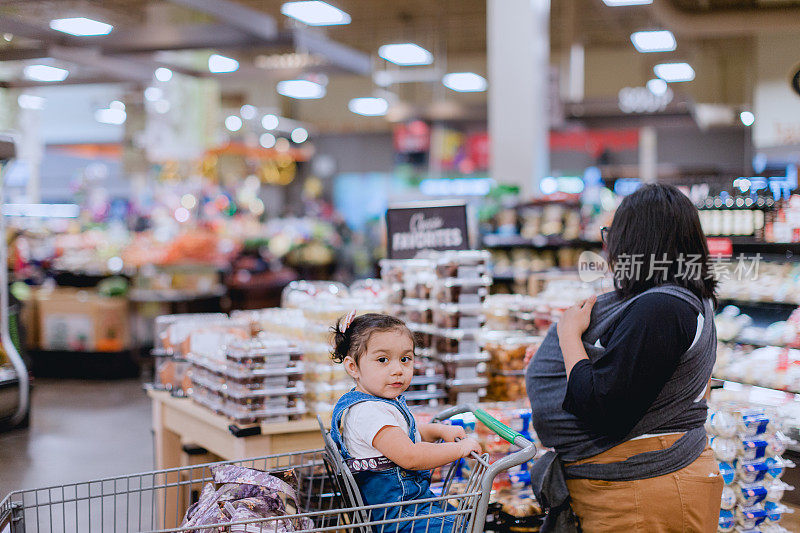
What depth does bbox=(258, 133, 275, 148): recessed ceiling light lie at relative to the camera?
69.0 ft

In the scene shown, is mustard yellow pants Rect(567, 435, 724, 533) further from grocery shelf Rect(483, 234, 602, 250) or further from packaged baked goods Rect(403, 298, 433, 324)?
grocery shelf Rect(483, 234, 602, 250)

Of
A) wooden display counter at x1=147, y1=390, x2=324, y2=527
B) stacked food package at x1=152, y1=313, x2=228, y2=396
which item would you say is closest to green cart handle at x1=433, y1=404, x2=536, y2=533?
wooden display counter at x1=147, y1=390, x2=324, y2=527

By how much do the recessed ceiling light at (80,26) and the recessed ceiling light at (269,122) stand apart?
11.2 m

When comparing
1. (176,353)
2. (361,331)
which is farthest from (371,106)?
(361,331)

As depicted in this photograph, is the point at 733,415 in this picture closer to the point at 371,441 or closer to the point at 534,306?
the point at 534,306

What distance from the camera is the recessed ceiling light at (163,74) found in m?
11.6

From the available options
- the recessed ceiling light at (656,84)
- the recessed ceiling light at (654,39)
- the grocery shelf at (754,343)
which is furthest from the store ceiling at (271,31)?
the grocery shelf at (754,343)

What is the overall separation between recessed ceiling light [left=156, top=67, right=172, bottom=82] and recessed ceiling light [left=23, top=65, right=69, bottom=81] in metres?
1.31

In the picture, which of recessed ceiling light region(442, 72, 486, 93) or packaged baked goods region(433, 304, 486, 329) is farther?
recessed ceiling light region(442, 72, 486, 93)

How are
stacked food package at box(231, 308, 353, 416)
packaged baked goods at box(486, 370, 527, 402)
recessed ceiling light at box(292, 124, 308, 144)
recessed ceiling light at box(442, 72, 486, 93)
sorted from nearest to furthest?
stacked food package at box(231, 308, 353, 416) < packaged baked goods at box(486, 370, 527, 402) < recessed ceiling light at box(442, 72, 486, 93) < recessed ceiling light at box(292, 124, 308, 144)

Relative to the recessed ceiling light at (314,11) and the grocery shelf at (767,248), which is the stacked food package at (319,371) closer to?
the grocery shelf at (767,248)

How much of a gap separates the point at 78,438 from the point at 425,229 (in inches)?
153

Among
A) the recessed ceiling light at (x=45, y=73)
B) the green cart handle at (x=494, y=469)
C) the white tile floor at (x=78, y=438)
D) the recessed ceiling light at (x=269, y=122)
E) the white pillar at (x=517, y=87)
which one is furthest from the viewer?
the recessed ceiling light at (x=269, y=122)

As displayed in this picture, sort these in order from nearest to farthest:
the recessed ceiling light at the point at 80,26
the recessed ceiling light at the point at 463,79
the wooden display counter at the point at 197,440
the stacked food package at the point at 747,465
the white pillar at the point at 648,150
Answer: the stacked food package at the point at 747,465
the wooden display counter at the point at 197,440
the recessed ceiling light at the point at 80,26
the recessed ceiling light at the point at 463,79
the white pillar at the point at 648,150
